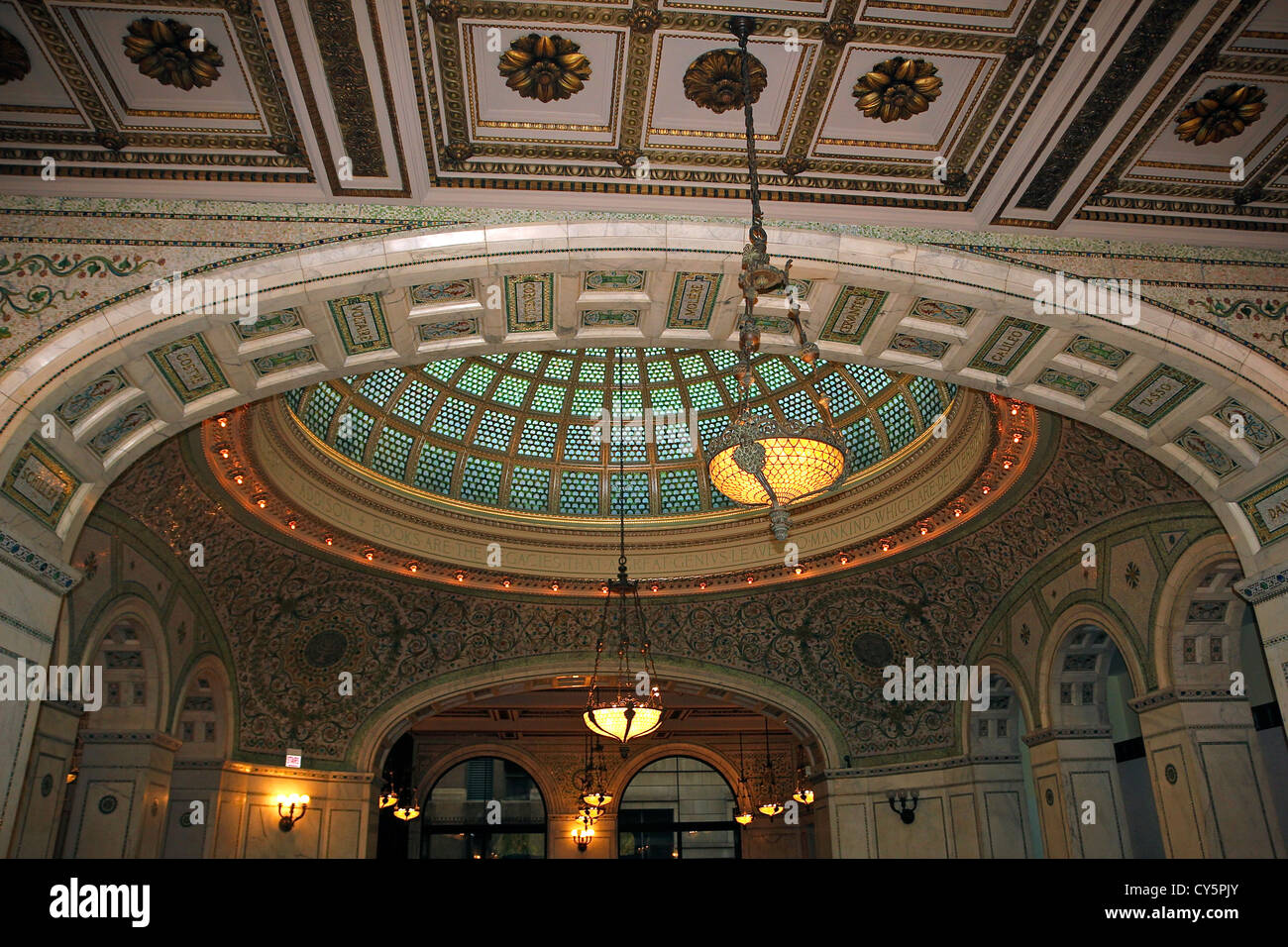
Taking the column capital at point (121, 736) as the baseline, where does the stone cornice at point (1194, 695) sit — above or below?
below

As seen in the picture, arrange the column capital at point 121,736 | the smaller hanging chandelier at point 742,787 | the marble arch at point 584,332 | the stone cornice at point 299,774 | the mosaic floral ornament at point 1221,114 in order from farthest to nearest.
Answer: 1. the smaller hanging chandelier at point 742,787
2. the stone cornice at point 299,774
3. the column capital at point 121,736
4. the marble arch at point 584,332
5. the mosaic floral ornament at point 1221,114

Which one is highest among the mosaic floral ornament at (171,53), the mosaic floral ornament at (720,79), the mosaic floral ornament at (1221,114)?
the mosaic floral ornament at (720,79)

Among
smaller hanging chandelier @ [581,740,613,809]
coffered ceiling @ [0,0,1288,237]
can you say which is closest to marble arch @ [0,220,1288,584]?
coffered ceiling @ [0,0,1288,237]

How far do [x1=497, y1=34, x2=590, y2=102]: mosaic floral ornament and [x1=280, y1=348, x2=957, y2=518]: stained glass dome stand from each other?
25.0 ft

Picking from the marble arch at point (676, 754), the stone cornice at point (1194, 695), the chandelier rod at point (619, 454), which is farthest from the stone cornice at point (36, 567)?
the marble arch at point (676, 754)

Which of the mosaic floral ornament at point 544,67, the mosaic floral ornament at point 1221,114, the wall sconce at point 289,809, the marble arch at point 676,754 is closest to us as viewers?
the mosaic floral ornament at point 544,67

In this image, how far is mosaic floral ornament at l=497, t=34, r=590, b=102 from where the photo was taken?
529 cm

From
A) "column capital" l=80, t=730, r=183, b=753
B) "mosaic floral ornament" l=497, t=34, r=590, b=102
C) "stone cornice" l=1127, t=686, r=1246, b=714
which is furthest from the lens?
"column capital" l=80, t=730, r=183, b=753

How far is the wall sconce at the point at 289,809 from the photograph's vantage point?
43.4ft

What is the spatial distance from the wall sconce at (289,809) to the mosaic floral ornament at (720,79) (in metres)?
11.5

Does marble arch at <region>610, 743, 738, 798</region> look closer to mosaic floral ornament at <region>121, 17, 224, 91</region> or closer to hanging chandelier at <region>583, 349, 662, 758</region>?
hanging chandelier at <region>583, 349, 662, 758</region>

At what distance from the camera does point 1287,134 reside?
19.5 feet

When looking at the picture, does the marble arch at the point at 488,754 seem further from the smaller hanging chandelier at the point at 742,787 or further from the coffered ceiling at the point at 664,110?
the coffered ceiling at the point at 664,110

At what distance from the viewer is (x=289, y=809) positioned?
13.3 metres
